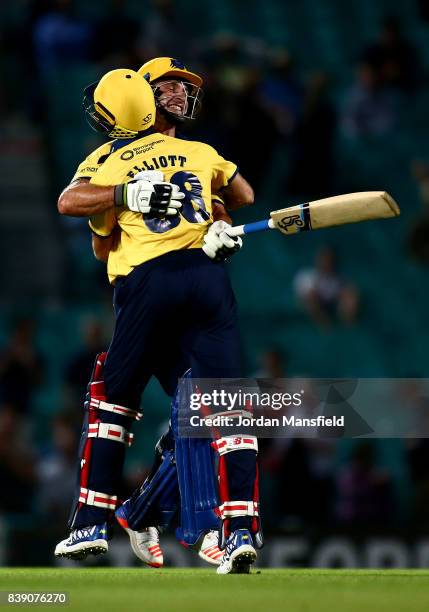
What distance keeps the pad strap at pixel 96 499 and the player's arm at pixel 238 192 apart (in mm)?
1379

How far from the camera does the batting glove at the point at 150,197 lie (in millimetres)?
5926

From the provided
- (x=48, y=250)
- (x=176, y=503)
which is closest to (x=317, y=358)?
(x=48, y=250)

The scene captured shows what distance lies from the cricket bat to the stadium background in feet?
13.0

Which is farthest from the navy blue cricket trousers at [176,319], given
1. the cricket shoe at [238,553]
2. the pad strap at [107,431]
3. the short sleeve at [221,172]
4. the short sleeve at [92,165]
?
the cricket shoe at [238,553]

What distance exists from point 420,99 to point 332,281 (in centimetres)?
304

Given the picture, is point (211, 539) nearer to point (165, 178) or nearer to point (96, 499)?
point (96, 499)

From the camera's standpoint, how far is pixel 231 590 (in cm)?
521

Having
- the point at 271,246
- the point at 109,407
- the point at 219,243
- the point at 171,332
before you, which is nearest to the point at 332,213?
the point at 219,243

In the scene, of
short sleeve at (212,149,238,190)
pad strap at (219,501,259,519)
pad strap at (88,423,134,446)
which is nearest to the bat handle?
short sleeve at (212,149,238,190)

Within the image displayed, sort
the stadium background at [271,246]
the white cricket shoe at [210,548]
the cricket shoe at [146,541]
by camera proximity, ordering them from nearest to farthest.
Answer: the white cricket shoe at [210,548] → the cricket shoe at [146,541] → the stadium background at [271,246]

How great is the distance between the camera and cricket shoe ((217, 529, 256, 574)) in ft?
19.1

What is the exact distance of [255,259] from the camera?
13.0 metres

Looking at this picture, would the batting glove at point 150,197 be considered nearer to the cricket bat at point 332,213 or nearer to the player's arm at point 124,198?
the player's arm at point 124,198

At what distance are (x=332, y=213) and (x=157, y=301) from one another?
0.79 m
